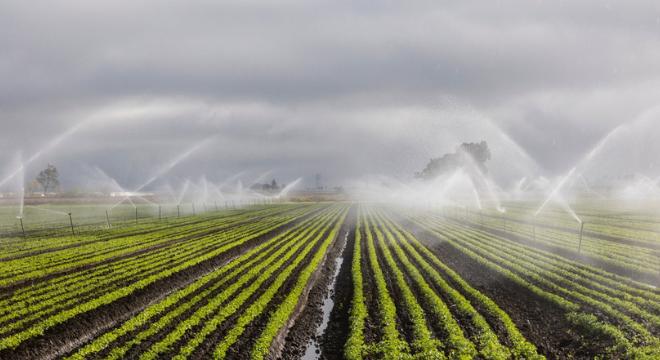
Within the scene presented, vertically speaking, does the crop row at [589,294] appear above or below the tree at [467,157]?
below

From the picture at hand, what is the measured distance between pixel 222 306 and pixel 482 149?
5194 inches

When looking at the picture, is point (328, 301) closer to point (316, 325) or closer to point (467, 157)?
point (316, 325)

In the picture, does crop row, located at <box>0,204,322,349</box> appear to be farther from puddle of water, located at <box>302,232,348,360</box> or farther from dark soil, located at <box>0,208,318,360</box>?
puddle of water, located at <box>302,232,348,360</box>

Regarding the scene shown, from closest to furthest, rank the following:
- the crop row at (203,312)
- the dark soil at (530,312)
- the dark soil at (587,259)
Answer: the crop row at (203,312)
the dark soil at (530,312)
the dark soil at (587,259)

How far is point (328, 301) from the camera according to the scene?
21.5m

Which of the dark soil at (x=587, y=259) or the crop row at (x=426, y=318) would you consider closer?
the crop row at (x=426, y=318)

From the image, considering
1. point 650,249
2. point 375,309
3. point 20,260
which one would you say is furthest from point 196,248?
point 650,249

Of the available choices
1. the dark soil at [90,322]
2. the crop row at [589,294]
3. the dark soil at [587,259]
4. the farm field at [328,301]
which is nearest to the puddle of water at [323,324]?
the farm field at [328,301]

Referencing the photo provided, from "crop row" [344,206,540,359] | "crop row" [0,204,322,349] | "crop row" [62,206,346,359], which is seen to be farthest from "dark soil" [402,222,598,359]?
"crop row" [0,204,322,349]

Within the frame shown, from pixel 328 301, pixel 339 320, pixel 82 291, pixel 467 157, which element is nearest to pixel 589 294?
pixel 339 320

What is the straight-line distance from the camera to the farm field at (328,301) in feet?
48.3

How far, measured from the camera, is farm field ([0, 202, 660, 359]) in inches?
580

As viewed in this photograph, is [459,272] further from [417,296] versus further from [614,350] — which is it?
[614,350]

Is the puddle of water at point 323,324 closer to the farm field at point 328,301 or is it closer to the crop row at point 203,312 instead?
the farm field at point 328,301
